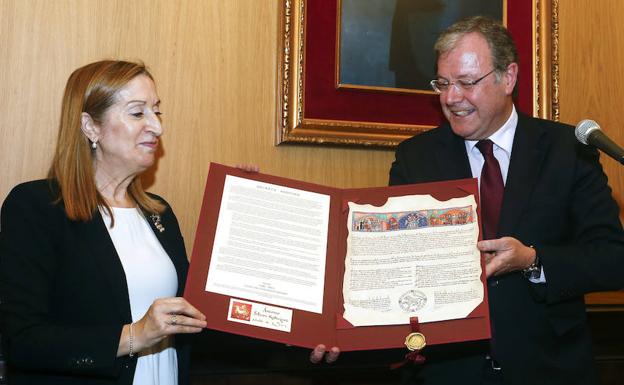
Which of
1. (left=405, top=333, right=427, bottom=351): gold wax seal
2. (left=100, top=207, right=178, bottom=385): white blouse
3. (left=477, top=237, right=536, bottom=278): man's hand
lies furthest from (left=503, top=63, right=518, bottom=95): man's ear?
(left=100, top=207, right=178, bottom=385): white blouse

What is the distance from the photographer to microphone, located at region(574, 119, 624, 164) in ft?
6.64

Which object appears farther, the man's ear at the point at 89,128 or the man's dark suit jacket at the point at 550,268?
the man's ear at the point at 89,128

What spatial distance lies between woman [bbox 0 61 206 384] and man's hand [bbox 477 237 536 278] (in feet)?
3.02

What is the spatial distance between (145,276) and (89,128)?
585 mm

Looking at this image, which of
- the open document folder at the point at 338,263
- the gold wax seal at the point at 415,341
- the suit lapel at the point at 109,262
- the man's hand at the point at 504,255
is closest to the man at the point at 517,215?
the man's hand at the point at 504,255

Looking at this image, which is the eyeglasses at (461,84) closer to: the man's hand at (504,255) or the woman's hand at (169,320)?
the man's hand at (504,255)

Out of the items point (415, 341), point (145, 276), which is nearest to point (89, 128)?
point (145, 276)

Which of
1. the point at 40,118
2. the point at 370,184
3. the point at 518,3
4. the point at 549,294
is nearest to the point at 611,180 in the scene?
the point at 518,3

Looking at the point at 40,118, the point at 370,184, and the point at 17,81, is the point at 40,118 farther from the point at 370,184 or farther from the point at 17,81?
the point at 370,184

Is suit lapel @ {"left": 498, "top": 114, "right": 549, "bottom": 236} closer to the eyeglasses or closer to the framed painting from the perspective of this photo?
the eyeglasses

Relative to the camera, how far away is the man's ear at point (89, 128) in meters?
2.55

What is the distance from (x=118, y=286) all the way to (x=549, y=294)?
1438mm

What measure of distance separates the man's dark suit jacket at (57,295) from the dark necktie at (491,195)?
50.1 inches

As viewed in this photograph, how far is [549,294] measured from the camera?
91.1 inches
